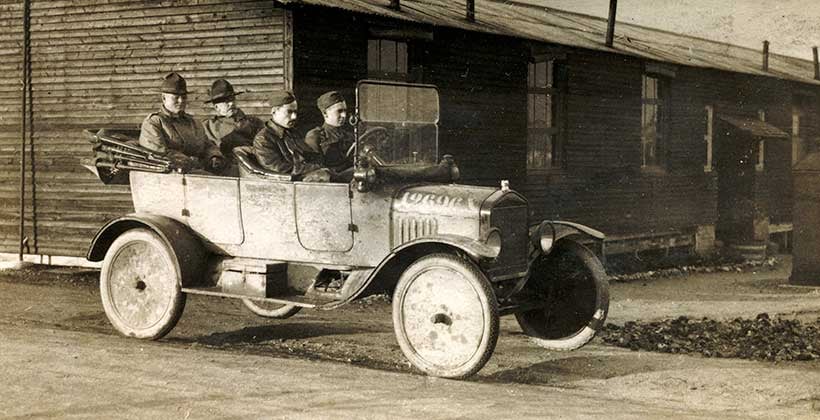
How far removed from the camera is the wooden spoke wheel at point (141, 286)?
24.9ft

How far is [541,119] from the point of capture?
15484 mm

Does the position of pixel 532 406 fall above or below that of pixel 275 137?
below

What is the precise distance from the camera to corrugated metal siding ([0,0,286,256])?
1146 centimetres

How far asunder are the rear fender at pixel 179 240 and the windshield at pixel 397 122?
1641mm

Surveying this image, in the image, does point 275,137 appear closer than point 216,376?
No

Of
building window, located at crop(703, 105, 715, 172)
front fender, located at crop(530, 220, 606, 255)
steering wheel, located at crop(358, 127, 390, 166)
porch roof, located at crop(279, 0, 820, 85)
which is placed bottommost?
front fender, located at crop(530, 220, 606, 255)

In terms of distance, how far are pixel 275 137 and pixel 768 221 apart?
15525 millimetres

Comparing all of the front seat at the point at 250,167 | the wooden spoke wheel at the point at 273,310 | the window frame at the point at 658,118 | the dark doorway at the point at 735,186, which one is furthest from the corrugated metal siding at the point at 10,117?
the dark doorway at the point at 735,186

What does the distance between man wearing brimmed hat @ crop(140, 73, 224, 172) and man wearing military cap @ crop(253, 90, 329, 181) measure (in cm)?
68

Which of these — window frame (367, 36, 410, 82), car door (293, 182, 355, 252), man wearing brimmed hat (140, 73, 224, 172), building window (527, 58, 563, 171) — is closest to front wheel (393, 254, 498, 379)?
car door (293, 182, 355, 252)

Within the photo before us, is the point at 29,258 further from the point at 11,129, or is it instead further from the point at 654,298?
the point at 654,298

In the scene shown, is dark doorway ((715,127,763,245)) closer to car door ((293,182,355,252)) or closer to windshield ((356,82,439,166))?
windshield ((356,82,439,166))

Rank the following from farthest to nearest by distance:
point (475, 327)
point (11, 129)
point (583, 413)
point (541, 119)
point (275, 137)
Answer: point (541, 119), point (11, 129), point (275, 137), point (475, 327), point (583, 413)

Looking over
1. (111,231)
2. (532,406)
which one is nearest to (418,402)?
(532,406)
